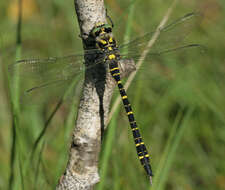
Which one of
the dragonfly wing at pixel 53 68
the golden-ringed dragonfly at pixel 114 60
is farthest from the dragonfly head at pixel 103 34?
the dragonfly wing at pixel 53 68

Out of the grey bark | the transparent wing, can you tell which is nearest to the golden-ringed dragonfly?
the transparent wing

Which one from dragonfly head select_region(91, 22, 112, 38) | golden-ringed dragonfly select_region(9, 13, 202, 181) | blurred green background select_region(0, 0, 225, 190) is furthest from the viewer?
blurred green background select_region(0, 0, 225, 190)

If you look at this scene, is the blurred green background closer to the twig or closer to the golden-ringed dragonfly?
the golden-ringed dragonfly

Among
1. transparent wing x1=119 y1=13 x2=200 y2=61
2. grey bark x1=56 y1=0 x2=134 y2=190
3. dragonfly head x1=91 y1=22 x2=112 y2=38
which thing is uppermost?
transparent wing x1=119 y1=13 x2=200 y2=61

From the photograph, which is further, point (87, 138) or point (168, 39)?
point (168, 39)

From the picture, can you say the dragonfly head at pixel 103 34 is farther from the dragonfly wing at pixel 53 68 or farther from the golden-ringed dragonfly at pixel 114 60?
the dragonfly wing at pixel 53 68

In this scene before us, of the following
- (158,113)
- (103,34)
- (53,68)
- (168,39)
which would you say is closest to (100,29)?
(103,34)

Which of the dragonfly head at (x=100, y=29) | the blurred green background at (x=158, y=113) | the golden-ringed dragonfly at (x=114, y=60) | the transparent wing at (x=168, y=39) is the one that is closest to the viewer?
the dragonfly head at (x=100, y=29)

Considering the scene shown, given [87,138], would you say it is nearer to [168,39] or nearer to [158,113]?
[168,39]
